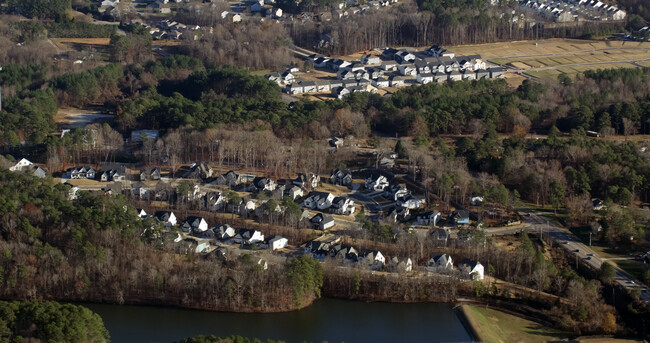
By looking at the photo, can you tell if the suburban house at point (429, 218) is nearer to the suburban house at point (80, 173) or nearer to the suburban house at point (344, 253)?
the suburban house at point (344, 253)

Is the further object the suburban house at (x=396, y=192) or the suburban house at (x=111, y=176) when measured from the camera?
the suburban house at (x=111, y=176)

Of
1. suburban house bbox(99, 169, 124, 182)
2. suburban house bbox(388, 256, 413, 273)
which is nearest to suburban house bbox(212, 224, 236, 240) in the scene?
suburban house bbox(388, 256, 413, 273)

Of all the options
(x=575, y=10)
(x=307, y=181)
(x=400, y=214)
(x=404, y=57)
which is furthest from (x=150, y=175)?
(x=575, y=10)

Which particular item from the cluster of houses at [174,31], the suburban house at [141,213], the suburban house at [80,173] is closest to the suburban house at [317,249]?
the suburban house at [141,213]

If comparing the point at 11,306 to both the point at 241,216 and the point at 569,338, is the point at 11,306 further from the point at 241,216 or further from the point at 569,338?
the point at 569,338

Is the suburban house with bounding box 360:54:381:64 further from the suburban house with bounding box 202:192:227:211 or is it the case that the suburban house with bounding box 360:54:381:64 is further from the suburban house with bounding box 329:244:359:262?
Answer: the suburban house with bounding box 329:244:359:262
